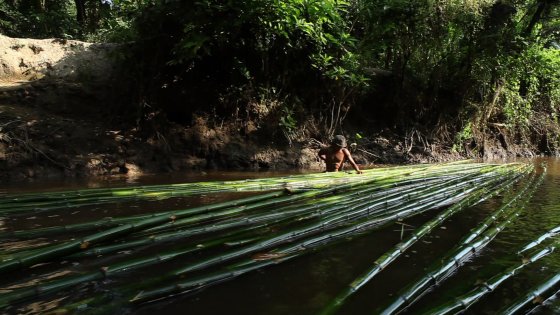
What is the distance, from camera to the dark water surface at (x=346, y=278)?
87.0 inches

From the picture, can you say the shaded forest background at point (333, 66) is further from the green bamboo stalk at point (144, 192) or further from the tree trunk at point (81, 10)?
the green bamboo stalk at point (144, 192)

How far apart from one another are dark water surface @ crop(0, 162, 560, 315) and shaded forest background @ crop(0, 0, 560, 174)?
4799mm

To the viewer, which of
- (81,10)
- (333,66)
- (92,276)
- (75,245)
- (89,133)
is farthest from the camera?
(81,10)

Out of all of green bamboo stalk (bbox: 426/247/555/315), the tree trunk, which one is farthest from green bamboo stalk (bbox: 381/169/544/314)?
the tree trunk

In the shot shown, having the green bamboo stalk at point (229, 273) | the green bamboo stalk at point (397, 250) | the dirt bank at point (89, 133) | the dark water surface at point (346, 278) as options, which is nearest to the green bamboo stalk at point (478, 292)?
the dark water surface at point (346, 278)

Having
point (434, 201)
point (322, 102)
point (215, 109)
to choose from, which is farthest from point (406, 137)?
point (434, 201)

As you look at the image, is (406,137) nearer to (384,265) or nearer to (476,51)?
(476,51)

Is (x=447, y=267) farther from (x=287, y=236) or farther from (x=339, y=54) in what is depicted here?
(x=339, y=54)

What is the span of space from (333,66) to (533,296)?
760 cm

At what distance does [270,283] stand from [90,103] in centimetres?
721

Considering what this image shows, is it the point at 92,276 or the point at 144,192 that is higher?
the point at 144,192

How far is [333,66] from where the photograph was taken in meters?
9.40

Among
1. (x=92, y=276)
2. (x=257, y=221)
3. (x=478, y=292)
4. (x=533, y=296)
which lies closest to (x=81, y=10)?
(x=257, y=221)

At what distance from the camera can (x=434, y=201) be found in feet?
15.0
